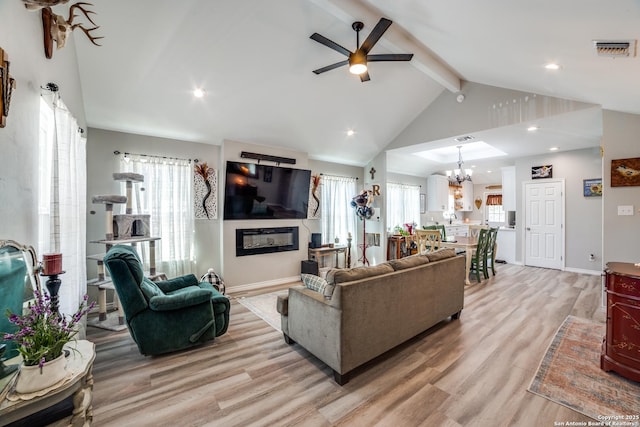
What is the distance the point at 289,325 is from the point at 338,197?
4.04 meters

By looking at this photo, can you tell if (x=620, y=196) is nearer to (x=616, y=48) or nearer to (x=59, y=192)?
(x=616, y=48)

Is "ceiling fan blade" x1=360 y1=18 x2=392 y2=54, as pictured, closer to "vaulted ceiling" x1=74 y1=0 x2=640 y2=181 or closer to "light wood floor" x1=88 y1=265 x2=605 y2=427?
"vaulted ceiling" x1=74 y1=0 x2=640 y2=181

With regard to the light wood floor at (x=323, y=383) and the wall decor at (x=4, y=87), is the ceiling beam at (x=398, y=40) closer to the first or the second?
the wall decor at (x=4, y=87)

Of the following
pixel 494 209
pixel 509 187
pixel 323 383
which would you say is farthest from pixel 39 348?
pixel 494 209

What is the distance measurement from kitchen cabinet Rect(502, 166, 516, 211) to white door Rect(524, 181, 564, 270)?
0.43 m

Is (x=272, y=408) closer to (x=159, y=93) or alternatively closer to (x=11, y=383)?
(x=11, y=383)

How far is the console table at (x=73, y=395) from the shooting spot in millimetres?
990

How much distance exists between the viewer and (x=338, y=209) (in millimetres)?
6391

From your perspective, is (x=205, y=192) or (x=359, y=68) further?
(x=205, y=192)

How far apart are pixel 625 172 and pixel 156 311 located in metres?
5.79

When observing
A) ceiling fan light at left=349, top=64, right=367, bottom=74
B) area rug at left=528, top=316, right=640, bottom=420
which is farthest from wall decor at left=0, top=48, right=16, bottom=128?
area rug at left=528, top=316, right=640, bottom=420

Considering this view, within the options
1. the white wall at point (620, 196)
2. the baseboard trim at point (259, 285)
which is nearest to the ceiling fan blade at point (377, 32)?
the white wall at point (620, 196)

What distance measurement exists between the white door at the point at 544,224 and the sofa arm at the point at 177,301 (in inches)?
290

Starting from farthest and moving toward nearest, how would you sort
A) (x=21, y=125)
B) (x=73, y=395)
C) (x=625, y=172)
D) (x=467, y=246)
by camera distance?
(x=467, y=246) → (x=625, y=172) → (x=21, y=125) → (x=73, y=395)
